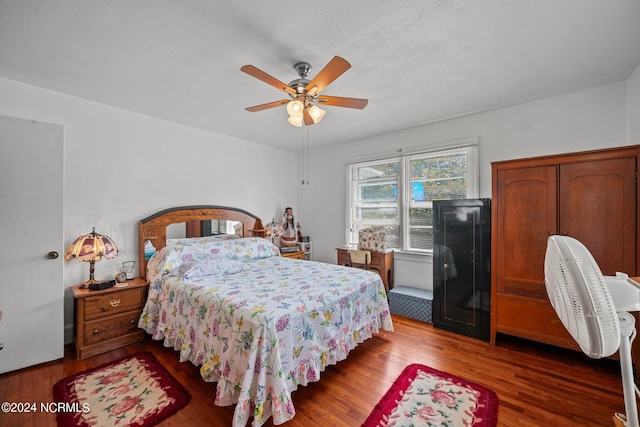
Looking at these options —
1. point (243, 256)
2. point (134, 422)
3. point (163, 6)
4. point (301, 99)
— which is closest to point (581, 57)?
point (301, 99)

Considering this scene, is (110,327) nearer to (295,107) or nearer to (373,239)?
(295,107)

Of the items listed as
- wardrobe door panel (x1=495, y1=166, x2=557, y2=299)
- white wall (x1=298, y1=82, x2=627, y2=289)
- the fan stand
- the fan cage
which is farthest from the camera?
white wall (x1=298, y1=82, x2=627, y2=289)

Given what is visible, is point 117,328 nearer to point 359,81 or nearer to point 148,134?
point 148,134

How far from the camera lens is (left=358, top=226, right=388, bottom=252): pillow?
3887 millimetres

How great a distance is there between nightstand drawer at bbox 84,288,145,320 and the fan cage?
3385mm

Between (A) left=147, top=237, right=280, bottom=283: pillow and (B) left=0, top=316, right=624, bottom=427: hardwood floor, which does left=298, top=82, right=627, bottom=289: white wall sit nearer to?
(B) left=0, top=316, right=624, bottom=427: hardwood floor

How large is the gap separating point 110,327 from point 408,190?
3.89 metres

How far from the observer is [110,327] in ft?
8.36

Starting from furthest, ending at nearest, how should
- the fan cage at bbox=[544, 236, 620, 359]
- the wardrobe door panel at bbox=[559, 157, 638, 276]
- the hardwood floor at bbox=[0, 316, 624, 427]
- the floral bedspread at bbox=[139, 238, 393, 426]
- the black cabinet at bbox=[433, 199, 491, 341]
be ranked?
1. the black cabinet at bbox=[433, 199, 491, 341]
2. the wardrobe door panel at bbox=[559, 157, 638, 276]
3. the hardwood floor at bbox=[0, 316, 624, 427]
4. the floral bedspread at bbox=[139, 238, 393, 426]
5. the fan cage at bbox=[544, 236, 620, 359]

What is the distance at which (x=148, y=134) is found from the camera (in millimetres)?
3229

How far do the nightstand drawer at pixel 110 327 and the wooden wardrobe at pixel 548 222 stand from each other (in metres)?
3.68

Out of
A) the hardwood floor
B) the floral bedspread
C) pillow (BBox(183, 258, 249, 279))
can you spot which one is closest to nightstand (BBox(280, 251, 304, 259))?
the floral bedspread

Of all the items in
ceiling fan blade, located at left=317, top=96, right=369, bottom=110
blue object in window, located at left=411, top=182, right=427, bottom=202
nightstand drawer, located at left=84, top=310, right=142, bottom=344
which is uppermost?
ceiling fan blade, located at left=317, top=96, right=369, bottom=110

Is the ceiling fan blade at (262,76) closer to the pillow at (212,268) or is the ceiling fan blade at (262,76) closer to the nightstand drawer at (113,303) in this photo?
the pillow at (212,268)
